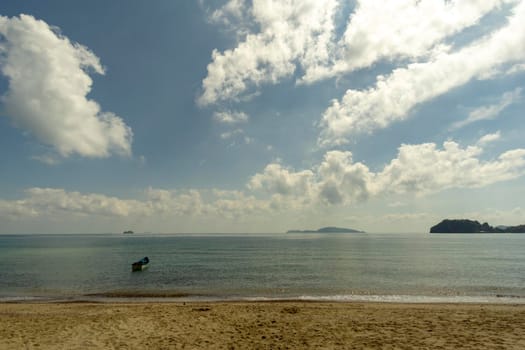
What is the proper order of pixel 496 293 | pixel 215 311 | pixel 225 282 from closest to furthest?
pixel 215 311 < pixel 496 293 < pixel 225 282

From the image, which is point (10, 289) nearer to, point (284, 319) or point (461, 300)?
point (284, 319)

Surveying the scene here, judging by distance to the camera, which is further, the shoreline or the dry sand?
the shoreline

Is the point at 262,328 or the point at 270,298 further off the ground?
the point at 262,328

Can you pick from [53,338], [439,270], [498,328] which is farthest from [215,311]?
[439,270]

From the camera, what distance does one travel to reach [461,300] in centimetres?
2709

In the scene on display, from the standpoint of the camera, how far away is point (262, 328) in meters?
16.4

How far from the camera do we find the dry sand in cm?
1382

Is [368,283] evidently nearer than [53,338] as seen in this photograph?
No

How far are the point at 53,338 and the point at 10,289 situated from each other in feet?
91.0

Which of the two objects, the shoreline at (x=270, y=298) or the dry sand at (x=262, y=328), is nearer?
the dry sand at (x=262, y=328)

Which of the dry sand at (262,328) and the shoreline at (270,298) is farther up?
the dry sand at (262,328)

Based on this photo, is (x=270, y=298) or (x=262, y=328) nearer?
(x=262, y=328)

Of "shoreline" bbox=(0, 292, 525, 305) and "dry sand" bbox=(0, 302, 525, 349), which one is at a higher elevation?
"dry sand" bbox=(0, 302, 525, 349)

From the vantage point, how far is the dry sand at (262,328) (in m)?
13.8
